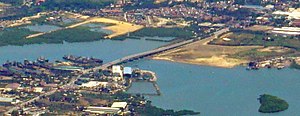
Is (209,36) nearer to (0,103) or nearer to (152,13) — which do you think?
(152,13)

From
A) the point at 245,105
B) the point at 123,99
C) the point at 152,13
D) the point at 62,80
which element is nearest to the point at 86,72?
the point at 62,80

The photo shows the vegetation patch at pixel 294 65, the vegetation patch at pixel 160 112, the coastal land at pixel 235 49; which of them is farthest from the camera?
the coastal land at pixel 235 49

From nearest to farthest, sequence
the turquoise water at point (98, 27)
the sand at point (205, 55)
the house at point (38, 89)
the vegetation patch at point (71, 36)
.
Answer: the house at point (38, 89) → the sand at point (205, 55) → the vegetation patch at point (71, 36) → the turquoise water at point (98, 27)

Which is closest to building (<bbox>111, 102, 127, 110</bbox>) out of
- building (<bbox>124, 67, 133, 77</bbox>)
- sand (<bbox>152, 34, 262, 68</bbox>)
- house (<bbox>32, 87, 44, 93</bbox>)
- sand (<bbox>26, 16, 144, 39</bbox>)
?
house (<bbox>32, 87, 44, 93</bbox>)

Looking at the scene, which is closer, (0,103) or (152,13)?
(0,103)

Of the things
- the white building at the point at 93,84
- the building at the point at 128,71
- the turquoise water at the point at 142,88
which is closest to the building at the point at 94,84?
the white building at the point at 93,84

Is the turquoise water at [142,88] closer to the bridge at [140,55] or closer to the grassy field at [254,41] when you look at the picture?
the bridge at [140,55]

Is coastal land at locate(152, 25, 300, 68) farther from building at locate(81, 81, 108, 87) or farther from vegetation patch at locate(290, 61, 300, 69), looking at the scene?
building at locate(81, 81, 108, 87)
